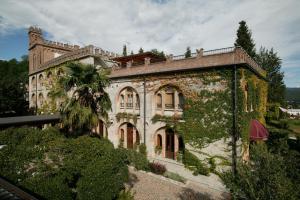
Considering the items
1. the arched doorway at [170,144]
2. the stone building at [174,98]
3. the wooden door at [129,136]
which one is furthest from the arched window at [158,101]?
the wooden door at [129,136]

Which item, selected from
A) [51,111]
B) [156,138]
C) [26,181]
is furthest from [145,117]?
[51,111]

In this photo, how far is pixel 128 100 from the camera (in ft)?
70.2

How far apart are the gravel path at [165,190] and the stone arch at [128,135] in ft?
22.1

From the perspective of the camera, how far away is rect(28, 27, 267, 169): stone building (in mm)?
14734

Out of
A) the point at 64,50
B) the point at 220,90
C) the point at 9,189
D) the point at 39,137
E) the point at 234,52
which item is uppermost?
the point at 64,50

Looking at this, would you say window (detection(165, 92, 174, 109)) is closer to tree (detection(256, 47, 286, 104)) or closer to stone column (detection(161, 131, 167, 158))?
stone column (detection(161, 131, 167, 158))

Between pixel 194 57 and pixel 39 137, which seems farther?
pixel 194 57

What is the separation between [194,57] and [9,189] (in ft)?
47.9

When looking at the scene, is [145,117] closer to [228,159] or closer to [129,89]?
[129,89]

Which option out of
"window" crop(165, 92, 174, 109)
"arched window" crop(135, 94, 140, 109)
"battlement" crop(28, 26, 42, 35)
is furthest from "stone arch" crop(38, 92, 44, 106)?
"window" crop(165, 92, 174, 109)

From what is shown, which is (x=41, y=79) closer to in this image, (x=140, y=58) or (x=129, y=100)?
(x=140, y=58)

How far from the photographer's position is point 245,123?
1451 centimetres

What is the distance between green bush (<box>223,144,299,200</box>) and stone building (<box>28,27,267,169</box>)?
26.9ft

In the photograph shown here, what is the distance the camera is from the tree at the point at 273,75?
1558 inches
